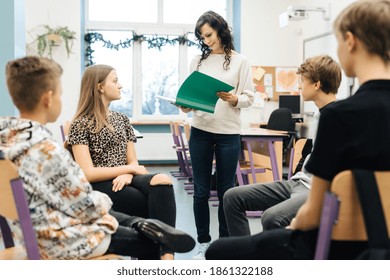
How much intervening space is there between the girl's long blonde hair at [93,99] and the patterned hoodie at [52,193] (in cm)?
82

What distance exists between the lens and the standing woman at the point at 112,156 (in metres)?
2.08

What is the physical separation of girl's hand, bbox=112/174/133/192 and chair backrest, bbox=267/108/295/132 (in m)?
4.52

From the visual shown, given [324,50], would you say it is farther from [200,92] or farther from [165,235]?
[165,235]

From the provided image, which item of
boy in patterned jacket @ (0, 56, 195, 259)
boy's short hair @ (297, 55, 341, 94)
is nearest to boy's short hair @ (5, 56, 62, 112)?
boy in patterned jacket @ (0, 56, 195, 259)

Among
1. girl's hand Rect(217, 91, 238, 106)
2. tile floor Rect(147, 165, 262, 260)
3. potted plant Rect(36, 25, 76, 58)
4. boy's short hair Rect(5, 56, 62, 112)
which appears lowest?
tile floor Rect(147, 165, 262, 260)

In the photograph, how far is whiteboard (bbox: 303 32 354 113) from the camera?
6102 mm

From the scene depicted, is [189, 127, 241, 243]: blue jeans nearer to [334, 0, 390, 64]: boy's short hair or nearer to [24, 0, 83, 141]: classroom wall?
[334, 0, 390, 64]: boy's short hair

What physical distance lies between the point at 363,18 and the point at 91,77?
4.62 ft

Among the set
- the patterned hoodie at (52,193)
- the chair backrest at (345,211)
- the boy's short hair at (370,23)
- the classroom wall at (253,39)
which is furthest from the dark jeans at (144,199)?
the classroom wall at (253,39)

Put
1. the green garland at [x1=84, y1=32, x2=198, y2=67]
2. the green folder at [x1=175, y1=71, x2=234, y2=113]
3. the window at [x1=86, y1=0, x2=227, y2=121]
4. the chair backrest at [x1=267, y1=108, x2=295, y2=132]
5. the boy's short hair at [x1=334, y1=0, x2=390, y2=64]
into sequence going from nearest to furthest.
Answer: the boy's short hair at [x1=334, y1=0, x2=390, y2=64]
the green folder at [x1=175, y1=71, x2=234, y2=113]
the chair backrest at [x1=267, y1=108, x2=295, y2=132]
the green garland at [x1=84, y1=32, x2=198, y2=67]
the window at [x1=86, y1=0, x2=227, y2=121]

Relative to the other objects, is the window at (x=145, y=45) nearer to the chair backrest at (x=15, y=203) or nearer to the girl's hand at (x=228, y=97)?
the girl's hand at (x=228, y=97)

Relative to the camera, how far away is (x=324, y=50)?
6.81 metres
